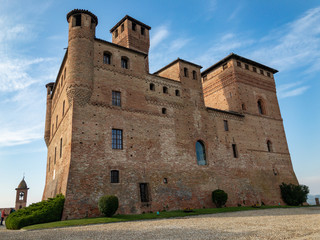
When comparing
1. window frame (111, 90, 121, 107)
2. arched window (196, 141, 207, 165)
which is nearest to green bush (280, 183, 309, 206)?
arched window (196, 141, 207, 165)

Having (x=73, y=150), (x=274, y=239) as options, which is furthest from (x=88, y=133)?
(x=274, y=239)

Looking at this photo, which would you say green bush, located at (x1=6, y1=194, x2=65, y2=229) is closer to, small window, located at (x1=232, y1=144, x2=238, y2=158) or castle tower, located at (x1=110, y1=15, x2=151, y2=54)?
castle tower, located at (x1=110, y1=15, x2=151, y2=54)

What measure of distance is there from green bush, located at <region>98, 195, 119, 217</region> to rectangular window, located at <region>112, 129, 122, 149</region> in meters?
3.97

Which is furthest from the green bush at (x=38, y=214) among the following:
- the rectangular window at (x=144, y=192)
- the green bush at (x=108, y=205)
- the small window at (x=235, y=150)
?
the small window at (x=235, y=150)

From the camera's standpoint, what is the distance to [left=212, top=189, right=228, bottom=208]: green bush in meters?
20.2

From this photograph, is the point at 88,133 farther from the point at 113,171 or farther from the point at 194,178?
the point at 194,178

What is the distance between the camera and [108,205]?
14320 mm

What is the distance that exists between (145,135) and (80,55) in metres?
7.50

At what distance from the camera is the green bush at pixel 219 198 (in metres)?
20.2

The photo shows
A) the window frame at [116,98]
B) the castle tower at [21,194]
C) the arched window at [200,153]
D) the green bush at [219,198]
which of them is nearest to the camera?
the window frame at [116,98]

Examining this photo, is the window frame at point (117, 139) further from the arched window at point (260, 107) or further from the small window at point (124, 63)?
the arched window at point (260, 107)

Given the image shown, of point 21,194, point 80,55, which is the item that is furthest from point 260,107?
point 21,194

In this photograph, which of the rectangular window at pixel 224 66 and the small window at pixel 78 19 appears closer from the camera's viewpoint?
the small window at pixel 78 19

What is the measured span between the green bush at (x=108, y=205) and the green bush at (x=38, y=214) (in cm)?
221
